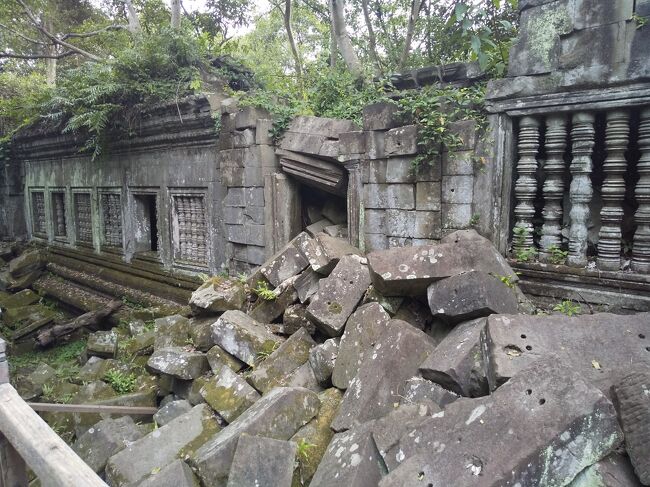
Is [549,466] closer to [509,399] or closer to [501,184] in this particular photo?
[509,399]

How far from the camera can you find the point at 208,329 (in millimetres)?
4648

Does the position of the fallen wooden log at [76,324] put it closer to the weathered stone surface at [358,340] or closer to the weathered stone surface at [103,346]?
the weathered stone surface at [103,346]

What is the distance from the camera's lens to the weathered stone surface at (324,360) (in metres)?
3.47

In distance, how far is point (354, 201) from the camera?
5.15 meters

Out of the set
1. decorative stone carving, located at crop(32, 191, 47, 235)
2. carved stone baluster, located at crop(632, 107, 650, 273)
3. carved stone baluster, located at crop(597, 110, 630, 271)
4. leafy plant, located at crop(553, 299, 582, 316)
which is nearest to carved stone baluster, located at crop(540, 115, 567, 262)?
carved stone baluster, located at crop(597, 110, 630, 271)

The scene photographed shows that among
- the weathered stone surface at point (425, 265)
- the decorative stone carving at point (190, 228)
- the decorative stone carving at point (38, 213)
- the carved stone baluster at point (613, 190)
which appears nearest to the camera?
the weathered stone surface at point (425, 265)

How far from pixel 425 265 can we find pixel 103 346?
4.57m

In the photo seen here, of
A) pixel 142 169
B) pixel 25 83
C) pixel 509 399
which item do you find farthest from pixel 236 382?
pixel 25 83

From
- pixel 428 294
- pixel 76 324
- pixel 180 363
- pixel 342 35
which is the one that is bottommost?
pixel 76 324

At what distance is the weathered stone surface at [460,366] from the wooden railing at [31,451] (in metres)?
1.87

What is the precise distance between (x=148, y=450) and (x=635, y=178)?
4.57 metres

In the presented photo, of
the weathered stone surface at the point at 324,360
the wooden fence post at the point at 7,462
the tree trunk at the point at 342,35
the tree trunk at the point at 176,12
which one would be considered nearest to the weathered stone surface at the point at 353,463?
the weathered stone surface at the point at 324,360

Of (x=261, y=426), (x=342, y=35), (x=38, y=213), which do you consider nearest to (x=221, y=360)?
(x=261, y=426)

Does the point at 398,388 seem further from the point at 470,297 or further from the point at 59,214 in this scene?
the point at 59,214
